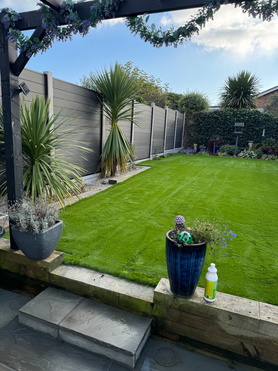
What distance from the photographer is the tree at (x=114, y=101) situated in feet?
16.7

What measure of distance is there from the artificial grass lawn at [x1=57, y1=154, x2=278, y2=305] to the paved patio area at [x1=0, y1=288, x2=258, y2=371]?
1.50 ft

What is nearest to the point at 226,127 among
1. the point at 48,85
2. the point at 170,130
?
the point at 170,130

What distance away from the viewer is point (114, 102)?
5.28 m

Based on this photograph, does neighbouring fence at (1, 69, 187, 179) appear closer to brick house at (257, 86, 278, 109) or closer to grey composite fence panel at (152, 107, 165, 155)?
grey composite fence panel at (152, 107, 165, 155)

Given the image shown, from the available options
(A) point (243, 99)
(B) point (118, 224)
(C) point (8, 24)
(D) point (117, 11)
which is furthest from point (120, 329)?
(A) point (243, 99)

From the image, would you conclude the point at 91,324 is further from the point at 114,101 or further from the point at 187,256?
the point at 114,101

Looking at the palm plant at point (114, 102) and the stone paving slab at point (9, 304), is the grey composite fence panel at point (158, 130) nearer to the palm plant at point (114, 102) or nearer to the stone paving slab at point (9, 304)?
the palm plant at point (114, 102)

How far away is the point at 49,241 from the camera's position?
1.99 metres

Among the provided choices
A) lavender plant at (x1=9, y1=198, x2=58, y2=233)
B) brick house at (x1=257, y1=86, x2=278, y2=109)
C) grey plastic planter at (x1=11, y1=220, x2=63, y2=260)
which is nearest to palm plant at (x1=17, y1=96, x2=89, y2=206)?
lavender plant at (x1=9, y1=198, x2=58, y2=233)

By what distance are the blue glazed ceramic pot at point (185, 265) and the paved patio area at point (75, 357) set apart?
381mm

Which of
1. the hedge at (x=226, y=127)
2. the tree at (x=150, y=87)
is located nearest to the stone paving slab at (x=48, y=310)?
the hedge at (x=226, y=127)

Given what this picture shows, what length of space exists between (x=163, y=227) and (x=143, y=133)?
5.88m

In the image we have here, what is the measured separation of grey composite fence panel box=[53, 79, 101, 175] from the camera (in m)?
4.25

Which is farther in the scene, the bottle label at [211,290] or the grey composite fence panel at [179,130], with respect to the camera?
the grey composite fence panel at [179,130]
